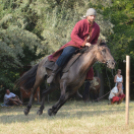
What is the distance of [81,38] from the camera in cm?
757

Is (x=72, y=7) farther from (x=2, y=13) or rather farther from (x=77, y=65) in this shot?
(x=77, y=65)

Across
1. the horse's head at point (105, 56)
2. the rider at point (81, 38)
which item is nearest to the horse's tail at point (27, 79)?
the rider at point (81, 38)

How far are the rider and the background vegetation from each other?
441cm

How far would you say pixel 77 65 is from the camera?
24.3 feet

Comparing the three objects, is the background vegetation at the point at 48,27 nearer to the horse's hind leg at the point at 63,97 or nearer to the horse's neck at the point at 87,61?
the horse's hind leg at the point at 63,97

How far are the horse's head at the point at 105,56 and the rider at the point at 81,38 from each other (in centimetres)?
34

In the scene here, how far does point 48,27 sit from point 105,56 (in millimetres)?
8312

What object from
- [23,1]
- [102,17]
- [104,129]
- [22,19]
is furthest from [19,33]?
[104,129]

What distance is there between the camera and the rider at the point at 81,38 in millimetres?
7309

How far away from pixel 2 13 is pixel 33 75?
3619 mm

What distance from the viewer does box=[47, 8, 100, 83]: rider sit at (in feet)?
24.0

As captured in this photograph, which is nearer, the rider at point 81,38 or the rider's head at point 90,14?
the rider's head at point 90,14

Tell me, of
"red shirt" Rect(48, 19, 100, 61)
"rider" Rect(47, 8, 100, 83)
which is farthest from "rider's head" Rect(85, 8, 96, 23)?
"red shirt" Rect(48, 19, 100, 61)

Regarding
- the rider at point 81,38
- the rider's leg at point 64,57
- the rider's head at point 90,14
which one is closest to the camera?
the rider's head at point 90,14
